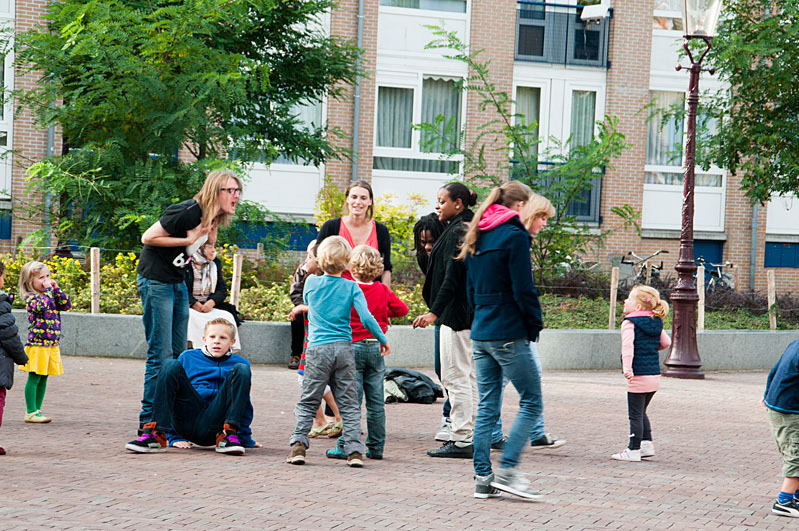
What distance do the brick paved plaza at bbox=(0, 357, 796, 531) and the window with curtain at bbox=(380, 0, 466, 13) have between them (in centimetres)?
1463

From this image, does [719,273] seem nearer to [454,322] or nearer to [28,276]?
[454,322]

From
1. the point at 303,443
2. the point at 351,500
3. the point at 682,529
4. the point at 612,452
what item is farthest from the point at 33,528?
the point at 612,452

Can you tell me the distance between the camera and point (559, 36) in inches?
902

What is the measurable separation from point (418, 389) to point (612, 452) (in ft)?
8.91

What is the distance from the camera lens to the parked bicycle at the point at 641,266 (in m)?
20.1

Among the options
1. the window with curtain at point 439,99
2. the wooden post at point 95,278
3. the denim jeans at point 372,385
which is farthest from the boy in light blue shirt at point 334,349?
the window with curtain at point 439,99

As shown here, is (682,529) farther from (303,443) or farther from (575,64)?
(575,64)

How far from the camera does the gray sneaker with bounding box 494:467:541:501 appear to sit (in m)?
5.50

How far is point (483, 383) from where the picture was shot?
5.72m

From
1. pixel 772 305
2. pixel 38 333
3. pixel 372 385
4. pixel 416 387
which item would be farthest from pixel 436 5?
pixel 372 385

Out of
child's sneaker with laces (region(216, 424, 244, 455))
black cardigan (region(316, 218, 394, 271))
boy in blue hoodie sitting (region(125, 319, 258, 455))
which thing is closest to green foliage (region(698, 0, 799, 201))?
black cardigan (region(316, 218, 394, 271))

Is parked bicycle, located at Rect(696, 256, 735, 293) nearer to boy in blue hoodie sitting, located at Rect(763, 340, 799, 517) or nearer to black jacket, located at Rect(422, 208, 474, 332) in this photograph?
black jacket, located at Rect(422, 208, 474, 332)

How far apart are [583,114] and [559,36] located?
1951 mm

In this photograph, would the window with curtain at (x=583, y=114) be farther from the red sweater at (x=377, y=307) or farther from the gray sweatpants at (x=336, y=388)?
the gray sweatpants at (x=336, y=388)
